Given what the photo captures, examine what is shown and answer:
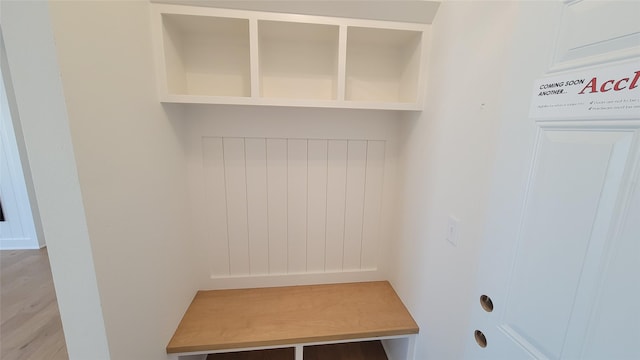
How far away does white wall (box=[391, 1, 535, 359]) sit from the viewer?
859mm

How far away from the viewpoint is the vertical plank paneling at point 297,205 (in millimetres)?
1590

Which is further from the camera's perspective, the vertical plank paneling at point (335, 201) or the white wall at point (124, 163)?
the vertical plank paneling at point (335, 201)

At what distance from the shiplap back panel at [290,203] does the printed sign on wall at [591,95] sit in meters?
1.03

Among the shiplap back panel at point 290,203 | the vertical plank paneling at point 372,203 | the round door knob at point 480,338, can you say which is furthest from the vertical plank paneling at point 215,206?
the round door knob at point 480,338

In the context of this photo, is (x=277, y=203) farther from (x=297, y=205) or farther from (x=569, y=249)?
(x=569, y=249)

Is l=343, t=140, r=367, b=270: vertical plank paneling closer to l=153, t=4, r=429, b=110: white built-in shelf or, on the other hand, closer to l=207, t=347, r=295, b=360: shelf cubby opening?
l=153, t=4, r=429, b=110: white built-in shelf

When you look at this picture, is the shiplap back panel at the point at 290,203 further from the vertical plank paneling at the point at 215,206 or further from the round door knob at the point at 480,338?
the round door knob at the point at 480,338

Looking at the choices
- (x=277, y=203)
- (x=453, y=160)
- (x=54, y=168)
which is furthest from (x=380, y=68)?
(x=54, y=168)

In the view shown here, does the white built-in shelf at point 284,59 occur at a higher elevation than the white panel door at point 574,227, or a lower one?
higher

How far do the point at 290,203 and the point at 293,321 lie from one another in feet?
2.30

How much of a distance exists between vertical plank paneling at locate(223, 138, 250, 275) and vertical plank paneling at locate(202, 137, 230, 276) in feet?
0.10

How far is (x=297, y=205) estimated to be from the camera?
1.66 metres

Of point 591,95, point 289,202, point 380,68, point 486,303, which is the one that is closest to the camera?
point 591,95

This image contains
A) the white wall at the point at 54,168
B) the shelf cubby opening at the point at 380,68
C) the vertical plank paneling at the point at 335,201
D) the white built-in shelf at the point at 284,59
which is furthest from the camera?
the vertical plank paneling at the point at 335,201
